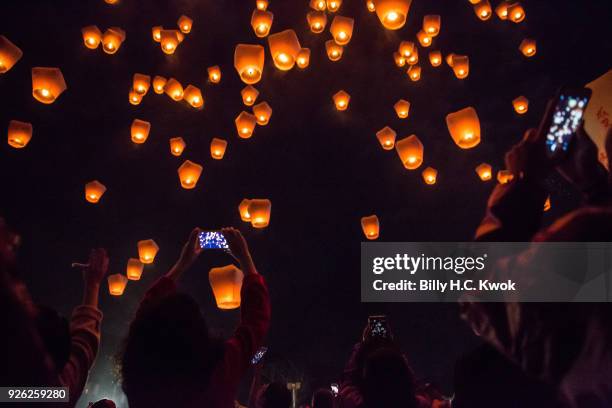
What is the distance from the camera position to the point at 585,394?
1066 millimetres

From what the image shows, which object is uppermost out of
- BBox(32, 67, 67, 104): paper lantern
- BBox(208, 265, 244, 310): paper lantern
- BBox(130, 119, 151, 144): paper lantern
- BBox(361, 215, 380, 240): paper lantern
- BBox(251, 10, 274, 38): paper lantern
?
BBox(251, 10, 274, 38): paper lantern

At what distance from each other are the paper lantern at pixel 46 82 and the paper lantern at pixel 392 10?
3043 mm

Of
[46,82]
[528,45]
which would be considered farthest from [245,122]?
[528,45]

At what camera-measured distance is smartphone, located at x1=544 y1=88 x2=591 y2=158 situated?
1097 millimetres

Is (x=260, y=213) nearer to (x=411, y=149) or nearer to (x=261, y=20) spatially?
(x=411, y=149)

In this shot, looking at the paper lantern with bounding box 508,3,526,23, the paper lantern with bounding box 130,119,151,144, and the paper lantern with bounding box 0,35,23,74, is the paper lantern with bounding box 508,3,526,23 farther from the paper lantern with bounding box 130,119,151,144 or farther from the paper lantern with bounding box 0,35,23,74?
the paper lantern with bounding box 0,35,23,74

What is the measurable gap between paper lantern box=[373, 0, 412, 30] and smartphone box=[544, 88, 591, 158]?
3298 mm

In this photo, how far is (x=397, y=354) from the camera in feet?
6.11

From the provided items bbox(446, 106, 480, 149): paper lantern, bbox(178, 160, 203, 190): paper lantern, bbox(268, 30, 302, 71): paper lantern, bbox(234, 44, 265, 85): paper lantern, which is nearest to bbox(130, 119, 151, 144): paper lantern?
bbox(178, 160, 203, 190): paper lantern

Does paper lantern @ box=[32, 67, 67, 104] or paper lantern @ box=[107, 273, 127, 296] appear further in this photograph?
paper lantern @ box=[107, 273, 127, 296]

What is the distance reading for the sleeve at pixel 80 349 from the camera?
52.0 inches

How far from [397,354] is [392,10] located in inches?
130

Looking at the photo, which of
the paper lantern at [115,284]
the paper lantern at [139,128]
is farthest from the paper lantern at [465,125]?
the paper lantern at [115,284]

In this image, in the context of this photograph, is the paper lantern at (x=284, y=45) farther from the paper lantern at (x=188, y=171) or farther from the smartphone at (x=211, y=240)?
the smartphone at (x=211, y=240)
